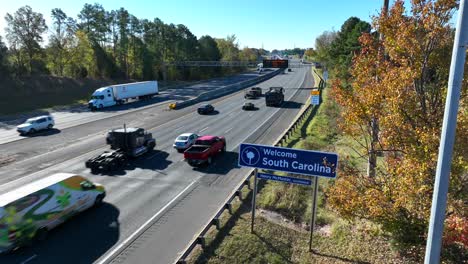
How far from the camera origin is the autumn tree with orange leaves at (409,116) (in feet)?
28.0

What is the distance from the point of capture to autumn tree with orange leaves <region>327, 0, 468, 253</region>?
8523 mm

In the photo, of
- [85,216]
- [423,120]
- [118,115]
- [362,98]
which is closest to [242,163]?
[362,98]

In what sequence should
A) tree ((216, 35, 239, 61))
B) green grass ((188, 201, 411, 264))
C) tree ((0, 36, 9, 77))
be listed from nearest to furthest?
green grass ((188, 201, 411, 264))
tree ((0, 36, 9, 77))
tree ((216, 35, 239, 61))

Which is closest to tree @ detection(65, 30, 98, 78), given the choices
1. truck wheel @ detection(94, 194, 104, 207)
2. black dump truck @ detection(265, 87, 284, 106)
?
black dump truck @ detection(265, 87, 284, 106)

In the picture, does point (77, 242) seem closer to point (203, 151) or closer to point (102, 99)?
point (203, 151)

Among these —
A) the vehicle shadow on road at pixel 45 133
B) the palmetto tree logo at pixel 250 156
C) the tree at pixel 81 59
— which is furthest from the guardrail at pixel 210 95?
the palmetto tree logo at pixel 250 156

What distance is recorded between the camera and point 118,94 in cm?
5284

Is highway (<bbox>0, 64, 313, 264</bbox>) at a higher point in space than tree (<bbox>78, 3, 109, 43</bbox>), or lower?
lower

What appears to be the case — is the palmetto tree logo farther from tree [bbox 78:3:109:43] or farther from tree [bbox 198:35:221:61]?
tree [bbox 198:35:221:61]

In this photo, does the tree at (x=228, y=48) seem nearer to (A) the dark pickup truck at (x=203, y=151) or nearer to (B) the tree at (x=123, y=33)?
(B) the tree at (x=123, y=33)

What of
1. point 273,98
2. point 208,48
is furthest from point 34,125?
point 208,48

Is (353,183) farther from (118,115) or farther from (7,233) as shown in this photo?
(118,115)

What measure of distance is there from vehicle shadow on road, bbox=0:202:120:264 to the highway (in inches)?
1.3

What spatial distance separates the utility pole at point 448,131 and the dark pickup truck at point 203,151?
17454 millimetres
